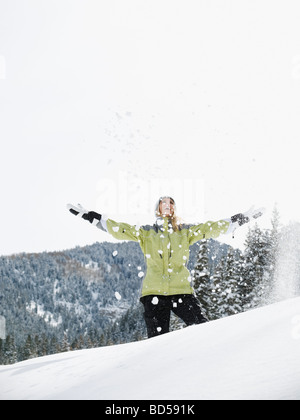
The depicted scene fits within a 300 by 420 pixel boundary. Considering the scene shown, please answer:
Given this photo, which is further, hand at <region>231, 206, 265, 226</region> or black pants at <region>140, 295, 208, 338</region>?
hand at <region>231, 206, 265, 226</region>

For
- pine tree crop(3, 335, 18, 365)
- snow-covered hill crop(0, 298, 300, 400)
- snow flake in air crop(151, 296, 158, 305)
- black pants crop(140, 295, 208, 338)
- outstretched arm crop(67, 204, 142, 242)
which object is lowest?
pine tree crop(3, 335, 18, 365)

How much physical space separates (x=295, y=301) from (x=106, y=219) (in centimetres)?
291

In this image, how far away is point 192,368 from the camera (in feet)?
9.30

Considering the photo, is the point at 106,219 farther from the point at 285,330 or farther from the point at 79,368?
the point at 285,330

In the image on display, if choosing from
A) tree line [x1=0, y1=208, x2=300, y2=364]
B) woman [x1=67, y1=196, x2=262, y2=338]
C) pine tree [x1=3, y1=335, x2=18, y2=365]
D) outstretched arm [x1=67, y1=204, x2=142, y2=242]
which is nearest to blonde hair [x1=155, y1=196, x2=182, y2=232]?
woman [x1=67, y1=196, x2=262, y2=338]

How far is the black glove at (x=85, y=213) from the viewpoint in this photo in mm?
6297

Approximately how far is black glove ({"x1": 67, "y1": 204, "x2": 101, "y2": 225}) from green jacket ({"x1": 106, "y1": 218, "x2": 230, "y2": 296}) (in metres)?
0.30

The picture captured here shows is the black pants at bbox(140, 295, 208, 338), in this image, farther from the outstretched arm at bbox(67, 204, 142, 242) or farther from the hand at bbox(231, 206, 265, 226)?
the hand at bbox(231, 206, 265, 226)

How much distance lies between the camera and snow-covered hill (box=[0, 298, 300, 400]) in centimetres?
242

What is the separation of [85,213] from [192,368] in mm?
3877

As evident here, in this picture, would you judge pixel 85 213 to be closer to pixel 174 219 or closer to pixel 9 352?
pixel 174 219
